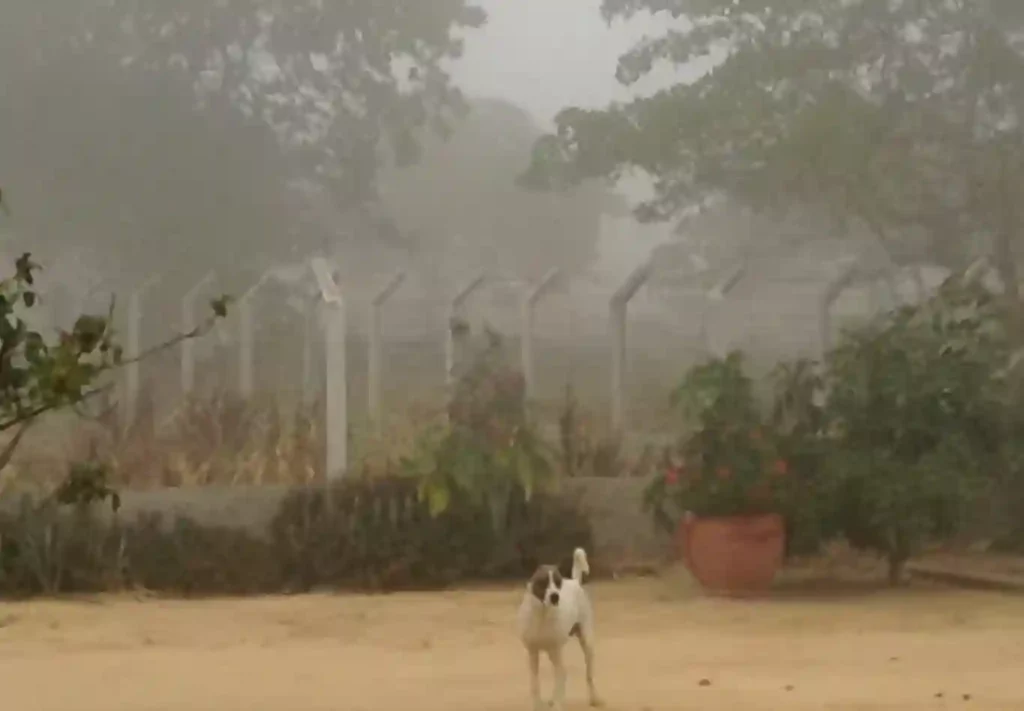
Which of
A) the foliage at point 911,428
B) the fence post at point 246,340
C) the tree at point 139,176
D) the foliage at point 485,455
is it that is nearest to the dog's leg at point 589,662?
the foliage at point 911,428

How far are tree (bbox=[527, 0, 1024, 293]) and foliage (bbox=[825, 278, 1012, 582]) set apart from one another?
2.31 metres

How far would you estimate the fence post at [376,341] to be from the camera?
307 inches

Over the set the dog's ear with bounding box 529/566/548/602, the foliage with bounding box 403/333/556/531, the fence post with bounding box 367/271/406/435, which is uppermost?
the fence post with bounding box 367/271/406/435

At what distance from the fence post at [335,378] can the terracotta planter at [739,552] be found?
78.0 inches

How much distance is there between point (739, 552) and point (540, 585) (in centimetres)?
286

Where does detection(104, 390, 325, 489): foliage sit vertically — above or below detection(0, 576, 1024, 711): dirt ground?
above

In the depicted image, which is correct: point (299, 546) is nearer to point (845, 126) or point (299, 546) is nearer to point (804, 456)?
point (804, 456)

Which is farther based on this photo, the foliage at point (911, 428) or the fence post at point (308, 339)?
the fence post at point (308, 339)

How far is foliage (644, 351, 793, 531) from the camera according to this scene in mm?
5949

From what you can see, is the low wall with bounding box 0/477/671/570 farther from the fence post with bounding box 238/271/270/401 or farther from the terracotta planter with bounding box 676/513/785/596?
the fence post with bounding box 238/271/270/401

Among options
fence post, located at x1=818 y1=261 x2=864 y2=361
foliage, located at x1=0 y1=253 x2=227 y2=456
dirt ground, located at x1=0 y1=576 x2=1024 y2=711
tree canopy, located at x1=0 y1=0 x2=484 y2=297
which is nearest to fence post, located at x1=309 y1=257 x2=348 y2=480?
dirt ground, located at x1=0 y1=576 x2=1024 y2=711

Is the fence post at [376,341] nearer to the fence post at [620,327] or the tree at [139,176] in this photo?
the fence post at [620,327]

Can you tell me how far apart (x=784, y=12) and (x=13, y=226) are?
490 centimetres

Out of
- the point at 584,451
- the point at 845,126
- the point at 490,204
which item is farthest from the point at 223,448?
the point at 845,126
